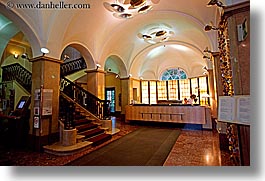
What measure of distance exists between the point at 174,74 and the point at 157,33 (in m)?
5.82

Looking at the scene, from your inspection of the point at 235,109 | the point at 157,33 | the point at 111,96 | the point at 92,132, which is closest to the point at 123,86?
the point at 157,33

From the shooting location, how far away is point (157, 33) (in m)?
6.31

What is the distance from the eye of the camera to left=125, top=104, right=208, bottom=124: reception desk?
5934 mm

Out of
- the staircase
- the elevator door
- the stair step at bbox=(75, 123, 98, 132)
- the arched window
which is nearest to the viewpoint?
the staircase

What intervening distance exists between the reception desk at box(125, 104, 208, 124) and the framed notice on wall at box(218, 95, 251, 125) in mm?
4669

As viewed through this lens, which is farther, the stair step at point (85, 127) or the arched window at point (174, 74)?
the arched window at point (174, 74)

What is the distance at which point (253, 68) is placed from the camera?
55.4 inches

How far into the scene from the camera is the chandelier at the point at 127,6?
389 cm

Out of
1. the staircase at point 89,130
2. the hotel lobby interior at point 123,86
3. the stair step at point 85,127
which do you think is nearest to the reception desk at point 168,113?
the hotel lobby interior at point 123,86

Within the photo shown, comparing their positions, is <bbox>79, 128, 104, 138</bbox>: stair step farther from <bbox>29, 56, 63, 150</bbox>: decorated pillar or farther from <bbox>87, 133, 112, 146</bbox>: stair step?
<bbox>29, 56, 63, 150</bbox>: decorated pillar

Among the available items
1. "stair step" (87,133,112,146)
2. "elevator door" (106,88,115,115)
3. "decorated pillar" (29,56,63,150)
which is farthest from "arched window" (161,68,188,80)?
"decorated pillar" (29,56,63,150)

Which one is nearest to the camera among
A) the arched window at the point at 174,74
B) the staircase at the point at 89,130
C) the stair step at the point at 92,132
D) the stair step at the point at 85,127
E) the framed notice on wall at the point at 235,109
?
the framed notice on wall at the point at 235,109

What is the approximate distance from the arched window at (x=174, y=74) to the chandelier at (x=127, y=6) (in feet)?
25.5

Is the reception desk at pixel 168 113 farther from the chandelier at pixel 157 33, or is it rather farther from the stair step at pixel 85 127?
the chandelier at pixel 157 33
